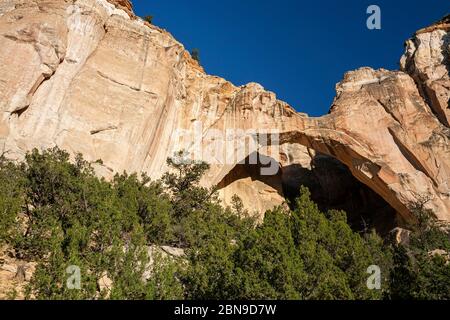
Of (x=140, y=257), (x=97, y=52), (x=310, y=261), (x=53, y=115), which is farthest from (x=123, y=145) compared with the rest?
(x=310, y=261)

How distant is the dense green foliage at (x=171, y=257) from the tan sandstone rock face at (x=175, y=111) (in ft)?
17.4

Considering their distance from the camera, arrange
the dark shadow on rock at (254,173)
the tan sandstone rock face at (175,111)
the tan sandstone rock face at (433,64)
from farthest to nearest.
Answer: the dark shadow on rock at (254,173), the tan sandstone rock face at (433,64), the tan sandstone rock face at (175,111)

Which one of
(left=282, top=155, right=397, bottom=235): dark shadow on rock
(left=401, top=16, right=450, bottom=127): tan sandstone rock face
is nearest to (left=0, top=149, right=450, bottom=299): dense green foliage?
(left=401, top=16, right=450, bottom=127): tan sandstone rock face

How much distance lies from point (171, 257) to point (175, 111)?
1799 centimetres

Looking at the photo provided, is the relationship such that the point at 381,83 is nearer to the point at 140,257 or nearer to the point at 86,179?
the point at 86,179

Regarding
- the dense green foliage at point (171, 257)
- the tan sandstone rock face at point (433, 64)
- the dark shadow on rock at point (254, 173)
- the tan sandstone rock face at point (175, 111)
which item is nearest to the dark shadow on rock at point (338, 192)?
the dark shadow on rock at point (254, 173)

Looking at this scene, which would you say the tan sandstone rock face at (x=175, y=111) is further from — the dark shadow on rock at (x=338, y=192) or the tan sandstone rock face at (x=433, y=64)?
the dark shadow on rock at (x=338, y=192)

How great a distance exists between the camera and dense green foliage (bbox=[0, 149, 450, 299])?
11.3 metres

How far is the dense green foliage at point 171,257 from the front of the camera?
11312mm

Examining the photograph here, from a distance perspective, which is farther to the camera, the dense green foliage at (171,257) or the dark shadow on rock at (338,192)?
the dark shadow on rock at (338,192)

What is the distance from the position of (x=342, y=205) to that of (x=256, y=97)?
12856 mm

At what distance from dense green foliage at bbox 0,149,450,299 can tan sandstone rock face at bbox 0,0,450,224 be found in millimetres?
5304

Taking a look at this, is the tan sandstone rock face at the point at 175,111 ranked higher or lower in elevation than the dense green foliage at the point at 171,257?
higher

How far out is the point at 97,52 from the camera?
29.0 meters
